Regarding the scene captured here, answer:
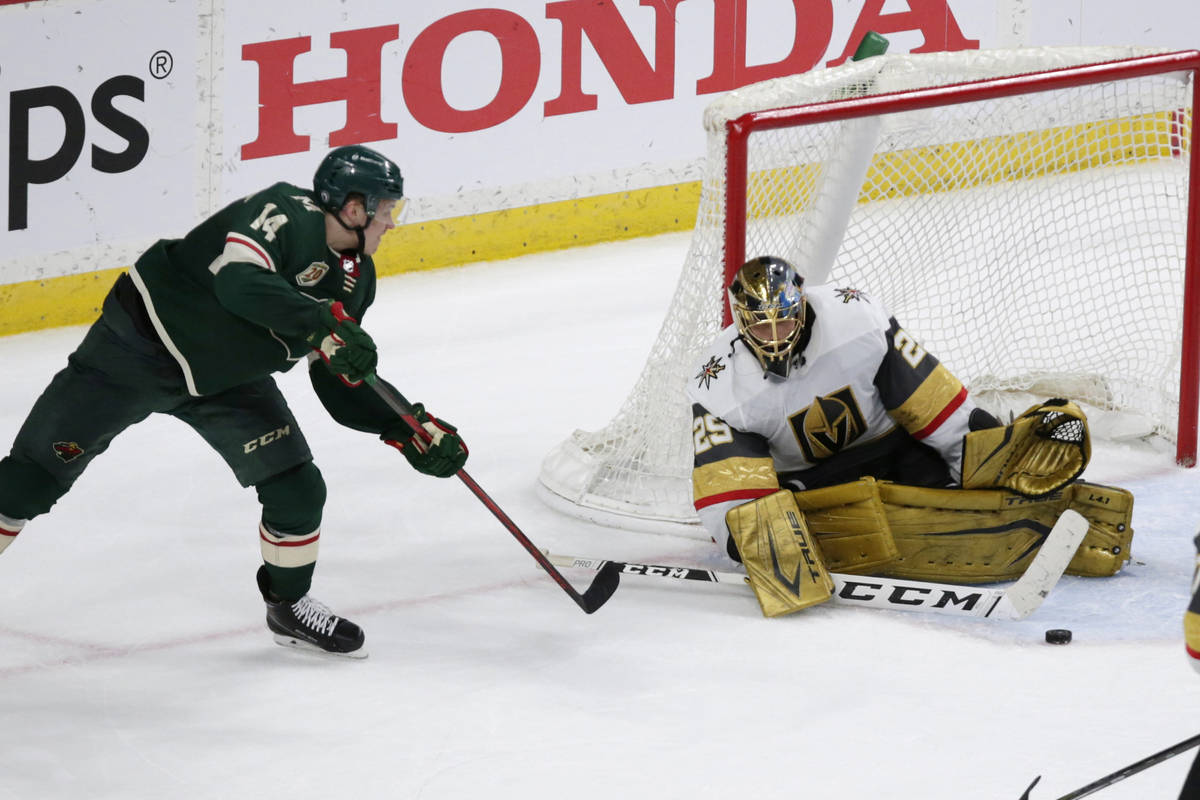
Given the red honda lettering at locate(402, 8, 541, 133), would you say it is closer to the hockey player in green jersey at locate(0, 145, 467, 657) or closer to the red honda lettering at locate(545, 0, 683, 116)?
the red honda lettering at locate(545, 0, 683, 116)

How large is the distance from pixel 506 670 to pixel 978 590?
976mm

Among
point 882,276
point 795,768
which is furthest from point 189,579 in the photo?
point 882,276

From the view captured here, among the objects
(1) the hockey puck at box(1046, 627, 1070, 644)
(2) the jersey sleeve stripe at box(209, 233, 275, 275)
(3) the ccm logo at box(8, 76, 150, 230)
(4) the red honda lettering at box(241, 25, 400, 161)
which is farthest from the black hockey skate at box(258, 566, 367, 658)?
(4) the red honda lettering at box(241, 25, 400, 161)

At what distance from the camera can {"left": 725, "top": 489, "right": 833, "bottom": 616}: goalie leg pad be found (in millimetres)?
3826

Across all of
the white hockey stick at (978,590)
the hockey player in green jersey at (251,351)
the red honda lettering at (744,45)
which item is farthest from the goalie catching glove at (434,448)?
the red honda lettering at (744,45)

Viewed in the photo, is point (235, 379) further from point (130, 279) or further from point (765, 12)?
point (765, 12)

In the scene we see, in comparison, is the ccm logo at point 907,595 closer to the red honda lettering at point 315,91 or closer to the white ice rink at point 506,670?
the white ice rink at point 506,670

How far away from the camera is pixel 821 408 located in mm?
3990

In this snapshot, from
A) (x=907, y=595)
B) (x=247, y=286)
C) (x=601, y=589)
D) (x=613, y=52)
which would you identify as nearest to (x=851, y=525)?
(x=907, y=595)

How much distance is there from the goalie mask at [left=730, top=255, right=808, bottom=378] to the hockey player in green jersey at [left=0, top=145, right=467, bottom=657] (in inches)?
26.6

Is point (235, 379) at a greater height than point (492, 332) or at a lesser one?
greater

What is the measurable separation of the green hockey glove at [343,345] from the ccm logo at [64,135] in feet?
8.85

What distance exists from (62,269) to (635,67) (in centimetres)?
216

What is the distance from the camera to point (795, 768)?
320cm
